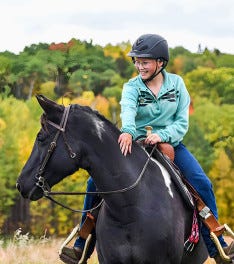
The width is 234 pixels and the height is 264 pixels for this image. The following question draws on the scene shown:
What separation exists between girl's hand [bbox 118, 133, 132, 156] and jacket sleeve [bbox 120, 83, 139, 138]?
3.5 inches

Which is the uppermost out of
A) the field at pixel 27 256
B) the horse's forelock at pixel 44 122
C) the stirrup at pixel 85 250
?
the horse's forelock at pixel 44 122

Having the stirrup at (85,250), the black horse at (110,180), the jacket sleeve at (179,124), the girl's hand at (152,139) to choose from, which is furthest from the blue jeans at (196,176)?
the stirrup at (85,250)

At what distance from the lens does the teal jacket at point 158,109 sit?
22.5 feet

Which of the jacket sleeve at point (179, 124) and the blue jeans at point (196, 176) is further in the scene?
the blue jeans at point (196, 176)

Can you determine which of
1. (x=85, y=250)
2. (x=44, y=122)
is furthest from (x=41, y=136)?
(x=85, y=250)

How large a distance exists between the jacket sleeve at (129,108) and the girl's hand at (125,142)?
90mm

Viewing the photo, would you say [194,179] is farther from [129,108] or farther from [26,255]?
[26,255]

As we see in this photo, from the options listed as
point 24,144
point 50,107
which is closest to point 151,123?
point 50,107

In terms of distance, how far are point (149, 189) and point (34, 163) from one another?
1045 millimetres

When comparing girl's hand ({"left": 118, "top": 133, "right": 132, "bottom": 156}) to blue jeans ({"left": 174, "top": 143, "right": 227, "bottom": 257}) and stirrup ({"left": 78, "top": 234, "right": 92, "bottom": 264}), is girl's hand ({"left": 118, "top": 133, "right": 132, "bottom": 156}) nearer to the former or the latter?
blue jeans ({"left": 174, "top": 143, "right": 227, "bottom": 257})

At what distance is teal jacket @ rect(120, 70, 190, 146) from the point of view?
6871 millimetres

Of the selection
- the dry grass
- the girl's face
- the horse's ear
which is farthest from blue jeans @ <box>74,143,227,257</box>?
the dry grass

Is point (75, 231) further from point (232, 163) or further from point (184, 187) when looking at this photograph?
point (232, 163)

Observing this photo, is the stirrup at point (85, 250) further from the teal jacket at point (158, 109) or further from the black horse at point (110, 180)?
the teal jacket at point (158, 109)
